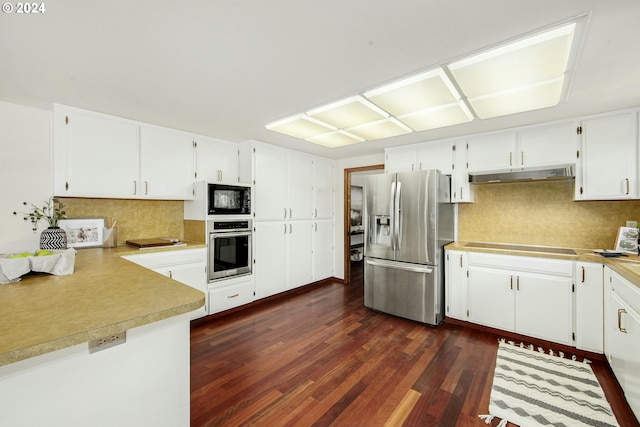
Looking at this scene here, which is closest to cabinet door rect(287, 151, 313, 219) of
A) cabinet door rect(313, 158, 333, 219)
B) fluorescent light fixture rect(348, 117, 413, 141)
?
cabinet door rect(313, 158, 333, 219)

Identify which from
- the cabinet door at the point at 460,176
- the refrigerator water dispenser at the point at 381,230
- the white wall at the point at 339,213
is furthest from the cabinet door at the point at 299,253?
the cabinet door at the point at 460,176

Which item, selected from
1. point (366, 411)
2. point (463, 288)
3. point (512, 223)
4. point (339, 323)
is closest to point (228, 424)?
point (366, 411)

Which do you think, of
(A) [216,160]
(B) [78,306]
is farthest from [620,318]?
(A) [216,160]

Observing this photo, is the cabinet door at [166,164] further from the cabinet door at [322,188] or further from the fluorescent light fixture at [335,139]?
the cabinet door at [322,188]

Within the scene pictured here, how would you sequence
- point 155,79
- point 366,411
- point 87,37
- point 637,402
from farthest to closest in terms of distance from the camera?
point 155,79, point 366,411, point 637,402, point 87,37

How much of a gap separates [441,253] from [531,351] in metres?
1.20

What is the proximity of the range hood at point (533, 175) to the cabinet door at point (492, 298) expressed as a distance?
3.30 feet

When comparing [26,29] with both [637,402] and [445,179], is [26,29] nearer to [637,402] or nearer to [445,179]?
[445,179]

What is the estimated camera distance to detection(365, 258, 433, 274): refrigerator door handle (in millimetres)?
3086

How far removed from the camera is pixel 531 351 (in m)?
2.49

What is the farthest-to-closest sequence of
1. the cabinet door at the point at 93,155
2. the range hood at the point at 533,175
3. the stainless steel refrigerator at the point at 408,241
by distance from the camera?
the stainless steel refrigerator at the point at 408,241 → the range hood at the point at 533,175 → the cabinet door at the point at 93,155

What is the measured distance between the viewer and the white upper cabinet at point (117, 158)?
8.06ft

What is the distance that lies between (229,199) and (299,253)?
4.95 feet

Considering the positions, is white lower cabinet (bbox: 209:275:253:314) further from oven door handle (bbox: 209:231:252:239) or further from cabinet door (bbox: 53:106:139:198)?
cabinet door (bbox: 53:106:139:198)
